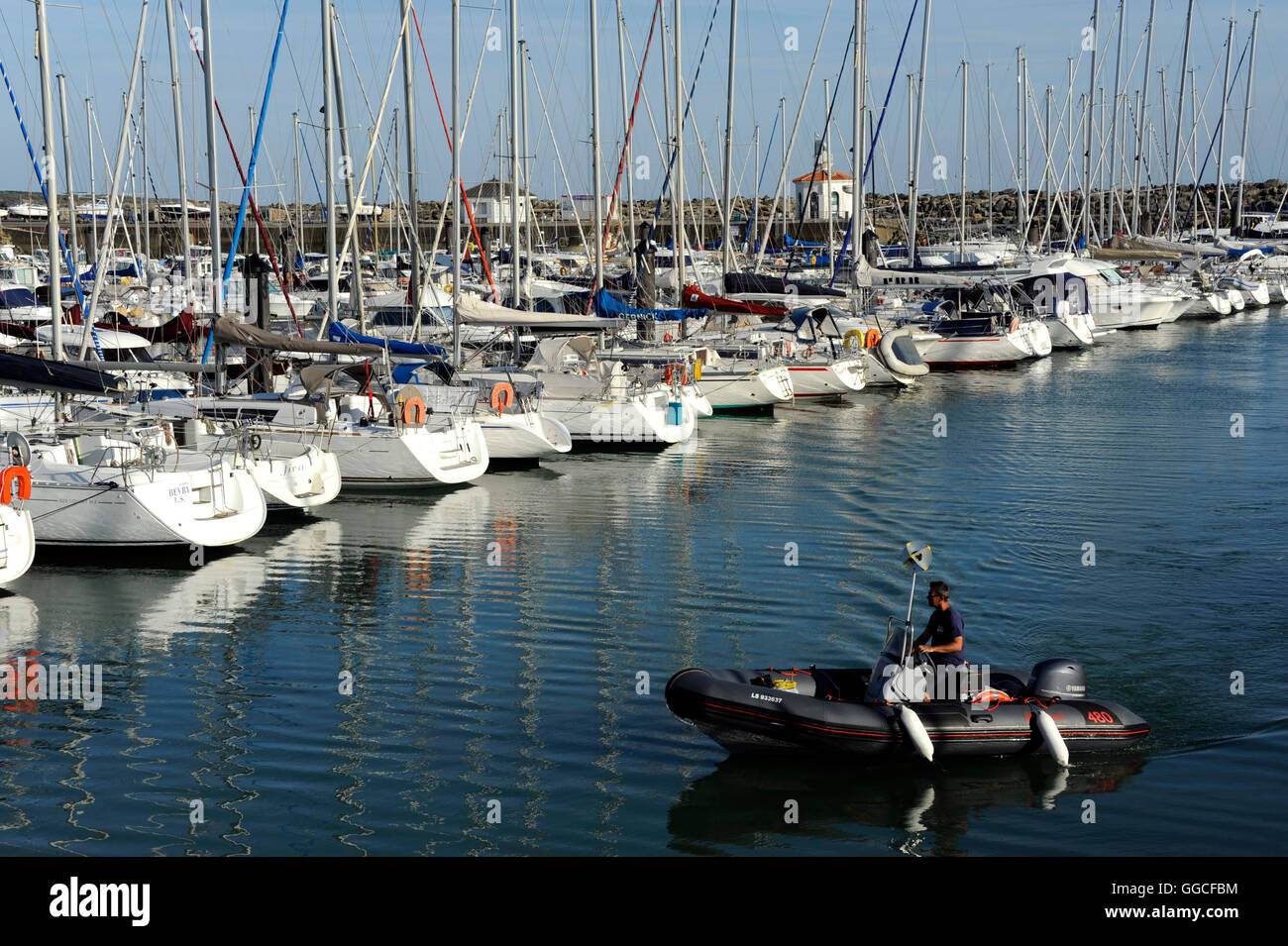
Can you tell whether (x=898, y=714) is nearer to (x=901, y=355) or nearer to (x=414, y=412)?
(x=414, y=412)

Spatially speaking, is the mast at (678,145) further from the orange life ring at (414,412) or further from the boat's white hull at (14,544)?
the boat's white hull at (14,544)

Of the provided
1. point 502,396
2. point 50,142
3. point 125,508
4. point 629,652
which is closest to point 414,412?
point 502,396

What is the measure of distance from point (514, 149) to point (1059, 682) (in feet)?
75.9

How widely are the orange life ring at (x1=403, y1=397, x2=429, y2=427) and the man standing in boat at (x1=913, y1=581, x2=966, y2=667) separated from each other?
12.8m

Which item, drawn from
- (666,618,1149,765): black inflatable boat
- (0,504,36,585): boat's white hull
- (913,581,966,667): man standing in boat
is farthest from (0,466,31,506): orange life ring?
(913,581,966,667): man standing in boat

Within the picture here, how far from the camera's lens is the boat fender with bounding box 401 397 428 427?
23234mm

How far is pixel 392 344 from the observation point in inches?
1098

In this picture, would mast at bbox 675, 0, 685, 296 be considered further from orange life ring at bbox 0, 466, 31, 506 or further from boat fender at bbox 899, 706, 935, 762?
boat fender at bbox 899, 706, 935, 762

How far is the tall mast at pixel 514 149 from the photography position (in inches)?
1229

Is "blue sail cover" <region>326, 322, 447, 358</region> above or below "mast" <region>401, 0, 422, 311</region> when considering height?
below

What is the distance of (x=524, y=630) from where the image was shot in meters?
15.9

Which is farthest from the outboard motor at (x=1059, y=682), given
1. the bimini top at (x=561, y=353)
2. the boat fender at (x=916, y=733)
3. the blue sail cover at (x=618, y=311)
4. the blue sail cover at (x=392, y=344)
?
the blue sail cover at (x=618, y=311)
